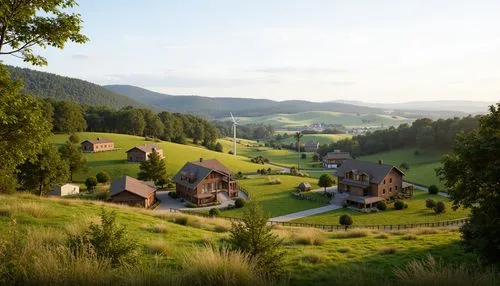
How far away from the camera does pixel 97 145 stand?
9831 cm

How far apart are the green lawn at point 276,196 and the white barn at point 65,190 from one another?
2827 centimetres

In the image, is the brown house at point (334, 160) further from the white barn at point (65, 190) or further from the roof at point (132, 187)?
the white barn at point (65, 190)

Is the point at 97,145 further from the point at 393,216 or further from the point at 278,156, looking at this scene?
the point at 393,216

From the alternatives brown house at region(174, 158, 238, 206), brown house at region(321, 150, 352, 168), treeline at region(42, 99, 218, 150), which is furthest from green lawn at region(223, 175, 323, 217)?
treeline at region(42, 99, 218, 150)

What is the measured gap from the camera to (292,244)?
20.2 metres

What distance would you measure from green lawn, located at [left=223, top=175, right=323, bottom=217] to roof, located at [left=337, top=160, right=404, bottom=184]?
9.77 m

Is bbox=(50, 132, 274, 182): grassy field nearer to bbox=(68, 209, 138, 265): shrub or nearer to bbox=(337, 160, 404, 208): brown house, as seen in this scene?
bbox=(337, 160, 404, 208): brown house

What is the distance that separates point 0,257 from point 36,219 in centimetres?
984

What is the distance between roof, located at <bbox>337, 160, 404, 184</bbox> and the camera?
216 feet

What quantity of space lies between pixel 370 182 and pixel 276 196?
16.8 metres

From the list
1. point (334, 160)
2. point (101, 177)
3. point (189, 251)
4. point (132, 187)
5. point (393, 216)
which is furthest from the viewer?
point (334, 160)

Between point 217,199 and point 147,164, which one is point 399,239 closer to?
point 217,199

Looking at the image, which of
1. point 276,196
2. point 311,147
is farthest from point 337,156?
point 276,196

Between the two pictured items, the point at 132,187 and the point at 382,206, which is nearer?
the point at 132,187
